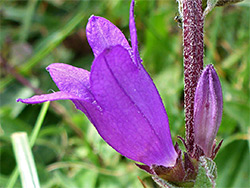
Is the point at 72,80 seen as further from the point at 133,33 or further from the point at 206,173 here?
the point at 206,173

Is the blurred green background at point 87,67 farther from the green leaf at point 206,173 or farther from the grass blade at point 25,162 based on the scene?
the green leaf at point 206,173

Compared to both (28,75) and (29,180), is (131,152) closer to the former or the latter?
(29,180)

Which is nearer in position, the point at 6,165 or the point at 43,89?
the point at 6,165

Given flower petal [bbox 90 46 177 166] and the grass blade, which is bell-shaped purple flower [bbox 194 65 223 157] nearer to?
flower petal [bbox 90 46 177 166]

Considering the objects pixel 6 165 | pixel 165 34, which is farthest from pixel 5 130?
pixel 165 34

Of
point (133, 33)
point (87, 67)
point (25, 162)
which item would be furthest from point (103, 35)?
point (87, 67)

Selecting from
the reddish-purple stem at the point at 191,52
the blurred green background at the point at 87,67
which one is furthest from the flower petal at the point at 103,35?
the blurred green background at the point at 87,67

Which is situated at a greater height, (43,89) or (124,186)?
(43,89)
